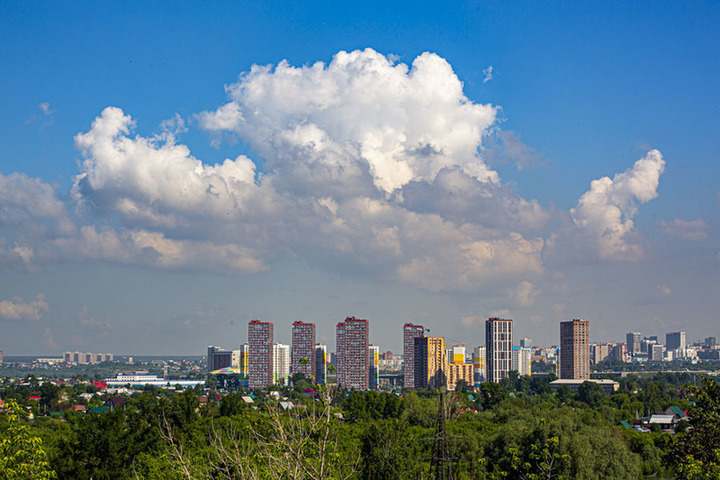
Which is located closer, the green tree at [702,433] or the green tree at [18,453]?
the green tree at [18,453]

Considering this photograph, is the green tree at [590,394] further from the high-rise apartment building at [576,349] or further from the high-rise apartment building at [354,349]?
the high-rise apartment building at [576,349]

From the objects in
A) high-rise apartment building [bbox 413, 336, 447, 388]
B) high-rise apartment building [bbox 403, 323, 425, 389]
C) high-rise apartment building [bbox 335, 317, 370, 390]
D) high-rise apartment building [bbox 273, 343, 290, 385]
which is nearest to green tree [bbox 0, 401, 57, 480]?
high-rise apartment building [bbox 335, 317, 370, 390]

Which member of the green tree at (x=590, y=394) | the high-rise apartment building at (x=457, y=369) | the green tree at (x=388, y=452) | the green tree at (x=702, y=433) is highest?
the green tree at (x=702, y=433)

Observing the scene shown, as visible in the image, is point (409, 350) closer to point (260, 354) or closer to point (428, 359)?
point (428, 359)

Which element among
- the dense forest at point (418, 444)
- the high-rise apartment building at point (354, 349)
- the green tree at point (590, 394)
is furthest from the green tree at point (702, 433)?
the high-rise apartment building at point (354, 349)

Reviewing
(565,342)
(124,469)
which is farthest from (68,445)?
(565,342)

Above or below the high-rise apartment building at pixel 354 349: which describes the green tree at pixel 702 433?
above

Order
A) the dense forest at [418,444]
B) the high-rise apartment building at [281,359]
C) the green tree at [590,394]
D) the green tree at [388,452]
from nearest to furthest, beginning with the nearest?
the dense forest at [418,444] → the green tree at [388,452] → the green tree at [590,394] → the high-rise apartment building at [281,359]
